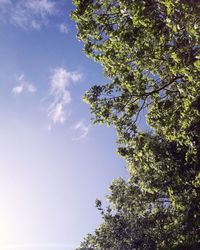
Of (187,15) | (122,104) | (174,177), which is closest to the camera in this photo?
(187,15)

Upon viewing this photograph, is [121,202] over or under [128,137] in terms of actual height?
over

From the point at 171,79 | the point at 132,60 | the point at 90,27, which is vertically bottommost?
the point at 171,79

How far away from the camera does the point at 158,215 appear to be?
130ft

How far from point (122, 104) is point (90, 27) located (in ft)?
17.2

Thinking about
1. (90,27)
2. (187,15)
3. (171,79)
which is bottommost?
(187,15)

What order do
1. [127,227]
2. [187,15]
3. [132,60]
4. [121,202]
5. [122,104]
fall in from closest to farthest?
[187,15], [132,60], [122,104], [121,202], [127,227]

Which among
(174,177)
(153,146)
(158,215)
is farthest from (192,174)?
(158,215)

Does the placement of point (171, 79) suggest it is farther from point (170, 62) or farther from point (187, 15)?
point (187, 15)

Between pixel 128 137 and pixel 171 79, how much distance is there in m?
5.17

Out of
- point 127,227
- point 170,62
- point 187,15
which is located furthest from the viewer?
point 127,227

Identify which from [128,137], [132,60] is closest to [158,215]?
[128,137]

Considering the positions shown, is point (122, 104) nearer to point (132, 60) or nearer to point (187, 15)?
point (132, 60)

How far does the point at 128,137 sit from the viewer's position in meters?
22.0

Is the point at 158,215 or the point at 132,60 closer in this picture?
the point at 132,60
